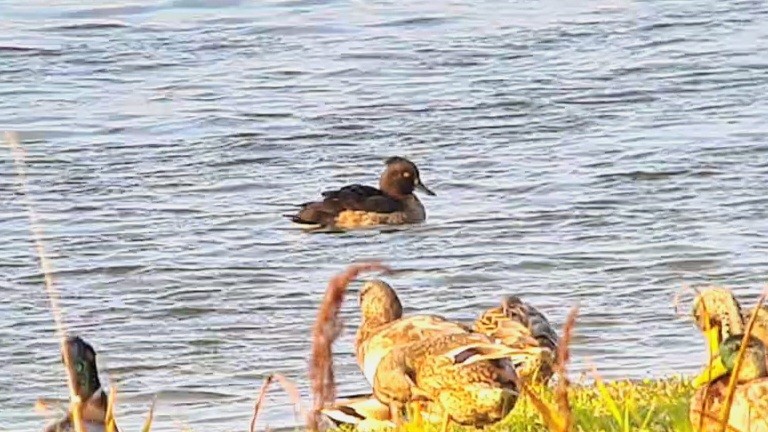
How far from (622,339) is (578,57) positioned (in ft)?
37.4

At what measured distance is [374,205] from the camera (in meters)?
17.7

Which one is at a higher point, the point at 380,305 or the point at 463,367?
the point at 463,367

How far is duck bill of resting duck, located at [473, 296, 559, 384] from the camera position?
345 inches

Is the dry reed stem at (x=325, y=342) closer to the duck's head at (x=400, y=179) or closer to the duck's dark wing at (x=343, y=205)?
the duck's dark wing at (x=343, y=205)

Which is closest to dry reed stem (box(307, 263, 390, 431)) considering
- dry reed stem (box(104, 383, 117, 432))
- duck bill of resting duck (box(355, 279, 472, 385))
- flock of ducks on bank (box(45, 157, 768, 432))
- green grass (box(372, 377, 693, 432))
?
dry reed stem (box(104, 383, 117, 432))

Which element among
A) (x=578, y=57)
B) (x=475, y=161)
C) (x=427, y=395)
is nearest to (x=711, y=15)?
(x=578, y=57)

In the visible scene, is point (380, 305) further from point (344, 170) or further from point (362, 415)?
point (344, 170)

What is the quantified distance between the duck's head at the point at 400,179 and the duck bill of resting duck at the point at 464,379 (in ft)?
31.5

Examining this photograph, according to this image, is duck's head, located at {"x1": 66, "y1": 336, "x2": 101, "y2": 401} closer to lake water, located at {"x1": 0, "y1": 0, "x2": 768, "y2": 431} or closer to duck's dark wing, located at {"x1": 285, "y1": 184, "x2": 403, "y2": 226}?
lake water, located at {"x1": 0, "y1": 0, "x2": 768, "y2": 431}

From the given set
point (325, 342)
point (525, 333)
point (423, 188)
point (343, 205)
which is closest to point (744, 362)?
point (525, 333)

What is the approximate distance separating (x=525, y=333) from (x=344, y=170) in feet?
34.2

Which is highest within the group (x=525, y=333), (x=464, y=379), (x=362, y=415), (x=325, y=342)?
(x=325, y=342)

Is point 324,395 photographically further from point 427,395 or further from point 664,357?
point 664,357

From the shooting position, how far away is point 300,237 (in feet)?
53.5
